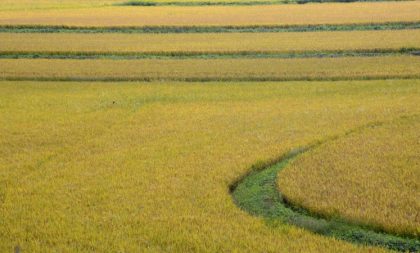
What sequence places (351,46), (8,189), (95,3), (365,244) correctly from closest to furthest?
1. (365,244)
2. (8,189)
3. (351,46)
4. (95,3)

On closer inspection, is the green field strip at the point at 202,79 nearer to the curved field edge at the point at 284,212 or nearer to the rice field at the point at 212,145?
the rice field at the point at 212,145

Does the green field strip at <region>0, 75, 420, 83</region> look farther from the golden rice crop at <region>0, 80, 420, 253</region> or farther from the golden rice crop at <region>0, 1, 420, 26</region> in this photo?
the golden rice crop at <region>0, 1, 420, 26</region>

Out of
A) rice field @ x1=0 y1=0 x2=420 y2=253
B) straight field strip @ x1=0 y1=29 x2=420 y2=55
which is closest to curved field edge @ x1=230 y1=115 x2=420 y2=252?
rice field @ x1=0 y1=0 x2=420 y2=253

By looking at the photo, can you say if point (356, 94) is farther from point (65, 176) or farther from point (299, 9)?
point (299, 9)

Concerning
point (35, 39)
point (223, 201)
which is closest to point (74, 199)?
point (223, 201)

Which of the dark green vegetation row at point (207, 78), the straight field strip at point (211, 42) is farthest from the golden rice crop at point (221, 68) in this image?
the straight field strip at point (211, 42)

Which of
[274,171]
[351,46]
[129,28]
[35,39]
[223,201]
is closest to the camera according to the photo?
[223,201]

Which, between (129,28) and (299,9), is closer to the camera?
(129,28)
